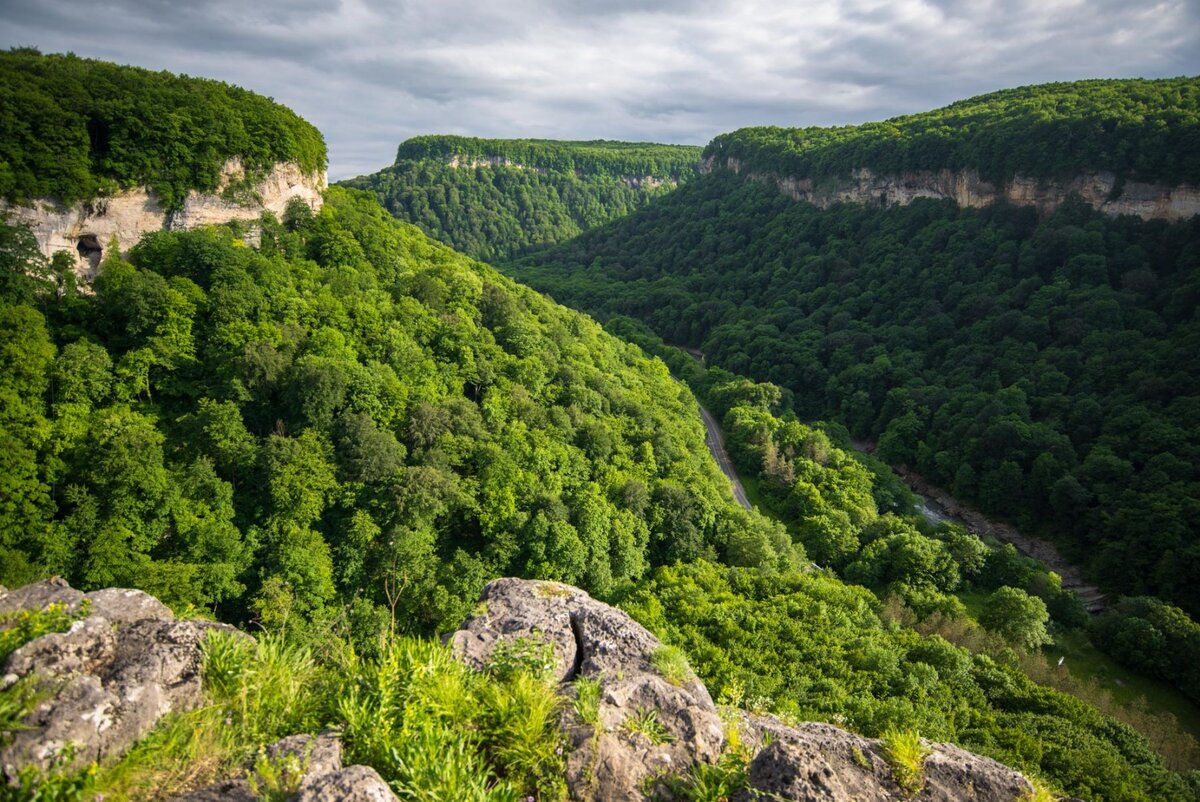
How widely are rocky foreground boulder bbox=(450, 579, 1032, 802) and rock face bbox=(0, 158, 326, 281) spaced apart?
35.6 meters

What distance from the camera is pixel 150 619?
8.40m

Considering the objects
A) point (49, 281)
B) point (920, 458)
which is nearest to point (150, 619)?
point (49, 281)

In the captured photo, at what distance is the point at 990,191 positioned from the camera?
3435 inches

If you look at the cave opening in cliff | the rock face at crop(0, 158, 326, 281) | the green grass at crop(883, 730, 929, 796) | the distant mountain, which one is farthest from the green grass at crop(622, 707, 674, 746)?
the distant mountain

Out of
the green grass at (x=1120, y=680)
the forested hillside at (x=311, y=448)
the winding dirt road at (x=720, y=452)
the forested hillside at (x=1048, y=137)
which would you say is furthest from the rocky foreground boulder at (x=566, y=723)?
the forested hillside at (x=1048, y=137)

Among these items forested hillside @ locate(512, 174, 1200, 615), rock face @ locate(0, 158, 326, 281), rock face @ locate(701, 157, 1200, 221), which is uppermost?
rock face @ locate(701, 157, 1200, 221)

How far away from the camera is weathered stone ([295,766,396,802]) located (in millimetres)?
5973

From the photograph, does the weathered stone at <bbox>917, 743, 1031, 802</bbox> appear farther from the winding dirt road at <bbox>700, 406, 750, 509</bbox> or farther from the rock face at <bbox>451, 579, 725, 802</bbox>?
the winding dirt road at <bbox>700, 406, 750, 509</bbox>

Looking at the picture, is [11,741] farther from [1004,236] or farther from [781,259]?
[781,259]

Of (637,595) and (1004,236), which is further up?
(1004,236)

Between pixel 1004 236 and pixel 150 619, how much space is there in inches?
3995

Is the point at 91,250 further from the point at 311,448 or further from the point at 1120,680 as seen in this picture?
the point at 1120,680

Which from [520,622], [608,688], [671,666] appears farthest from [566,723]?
[520,622]

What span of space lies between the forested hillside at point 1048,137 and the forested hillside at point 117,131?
3623 inches
